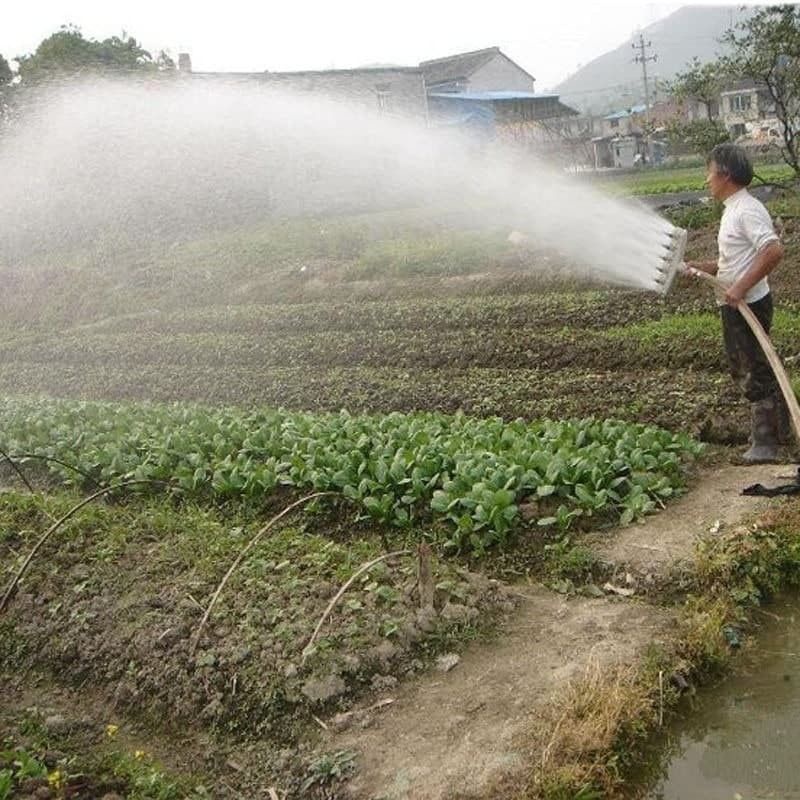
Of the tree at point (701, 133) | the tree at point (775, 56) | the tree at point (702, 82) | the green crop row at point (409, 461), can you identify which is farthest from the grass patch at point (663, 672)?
the tree at point (702, 82)

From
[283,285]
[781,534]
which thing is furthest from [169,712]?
[283,285]

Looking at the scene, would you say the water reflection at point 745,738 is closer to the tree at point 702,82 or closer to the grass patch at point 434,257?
the grass patch at point 434,257

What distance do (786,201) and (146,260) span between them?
1487 centimetres

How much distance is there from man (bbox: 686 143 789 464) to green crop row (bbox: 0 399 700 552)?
0.55 meters

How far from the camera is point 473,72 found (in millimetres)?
51219

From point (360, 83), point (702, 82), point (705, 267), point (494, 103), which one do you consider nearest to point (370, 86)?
point (360, 83)

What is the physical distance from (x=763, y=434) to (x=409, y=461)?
2582 millimetres

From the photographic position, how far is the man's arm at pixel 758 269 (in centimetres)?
648

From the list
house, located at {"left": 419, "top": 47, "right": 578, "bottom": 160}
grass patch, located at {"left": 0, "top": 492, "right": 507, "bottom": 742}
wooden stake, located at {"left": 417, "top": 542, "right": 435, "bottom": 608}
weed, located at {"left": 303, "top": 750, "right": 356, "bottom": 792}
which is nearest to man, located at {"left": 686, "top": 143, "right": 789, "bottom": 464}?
grass patch, located at {"left": 0, "top": 492, "right": 507, "bottom": 742}

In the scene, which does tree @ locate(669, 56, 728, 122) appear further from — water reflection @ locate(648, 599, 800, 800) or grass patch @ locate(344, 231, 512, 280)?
water reflection @ locate(648, 599, 800, 800)

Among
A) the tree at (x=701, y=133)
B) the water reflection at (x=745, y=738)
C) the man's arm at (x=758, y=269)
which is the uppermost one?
the tree at (x=701, y=133)

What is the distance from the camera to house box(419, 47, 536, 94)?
50844mm

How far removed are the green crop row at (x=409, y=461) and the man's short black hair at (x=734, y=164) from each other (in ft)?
6.14

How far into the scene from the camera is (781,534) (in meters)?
5.78
